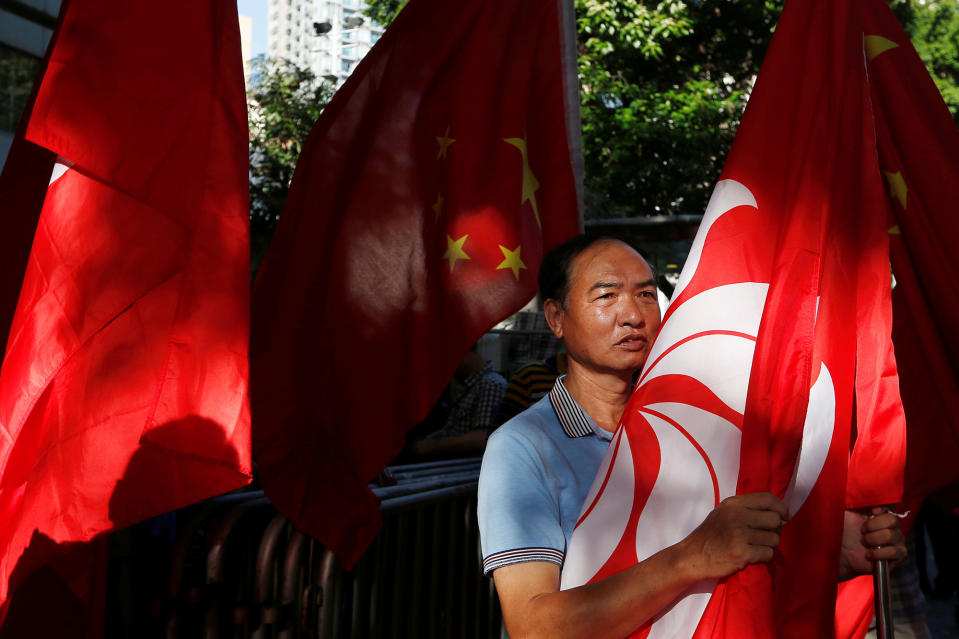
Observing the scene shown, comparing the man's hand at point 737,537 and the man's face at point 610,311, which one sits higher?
the man's face at point 610,311

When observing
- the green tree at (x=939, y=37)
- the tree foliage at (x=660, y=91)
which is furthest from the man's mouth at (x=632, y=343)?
the green tree at (x=939, y=37)

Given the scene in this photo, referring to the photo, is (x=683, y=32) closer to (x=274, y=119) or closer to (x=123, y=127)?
(x=274, y=119)

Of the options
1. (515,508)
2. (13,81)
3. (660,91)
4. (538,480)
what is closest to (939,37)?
(660,91)

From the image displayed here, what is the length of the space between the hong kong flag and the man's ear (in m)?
0.30

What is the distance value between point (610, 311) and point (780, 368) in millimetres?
418

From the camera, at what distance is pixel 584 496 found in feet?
6.41

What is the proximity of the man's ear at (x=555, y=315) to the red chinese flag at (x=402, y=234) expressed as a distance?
92 centimetres

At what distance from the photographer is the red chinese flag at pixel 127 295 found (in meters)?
2.09

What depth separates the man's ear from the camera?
7.39ft

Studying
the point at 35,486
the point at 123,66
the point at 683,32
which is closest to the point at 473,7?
the point at 123,66

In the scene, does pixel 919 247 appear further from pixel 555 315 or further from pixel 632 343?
pixel 555 315

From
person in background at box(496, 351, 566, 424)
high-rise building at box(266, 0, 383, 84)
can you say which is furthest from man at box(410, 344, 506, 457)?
high-rise building at box(266, 0, 383, 84)

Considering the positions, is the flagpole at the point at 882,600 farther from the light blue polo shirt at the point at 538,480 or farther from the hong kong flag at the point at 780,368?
the light blue polo shirt at the point at 538,480

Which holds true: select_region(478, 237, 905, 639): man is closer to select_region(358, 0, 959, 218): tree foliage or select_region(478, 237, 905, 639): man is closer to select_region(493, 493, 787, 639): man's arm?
select_region(493, 493, 787, 639): man's arm
